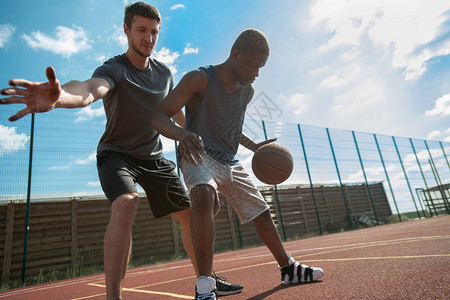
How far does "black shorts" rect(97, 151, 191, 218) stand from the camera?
1.79 meters

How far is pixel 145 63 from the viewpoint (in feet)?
7.18

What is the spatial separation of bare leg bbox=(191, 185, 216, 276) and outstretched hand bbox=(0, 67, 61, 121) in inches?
34.8

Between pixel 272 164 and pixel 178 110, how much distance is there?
0.97 metres

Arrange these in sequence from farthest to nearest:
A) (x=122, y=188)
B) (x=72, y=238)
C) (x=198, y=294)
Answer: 1. (x=72, y=238)
2. (x=122, y=188)
3. (x=198, y=294)

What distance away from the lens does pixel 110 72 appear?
1.90 meters

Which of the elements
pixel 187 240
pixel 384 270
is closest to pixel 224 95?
pixel 187 240

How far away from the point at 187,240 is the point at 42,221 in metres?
6.47

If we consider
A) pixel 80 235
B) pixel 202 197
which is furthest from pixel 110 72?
pixel 80 235

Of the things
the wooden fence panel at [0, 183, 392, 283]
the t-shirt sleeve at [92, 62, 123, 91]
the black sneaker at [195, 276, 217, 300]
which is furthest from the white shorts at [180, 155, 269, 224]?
the wooden fence panel at [0, 183, 392, 283]

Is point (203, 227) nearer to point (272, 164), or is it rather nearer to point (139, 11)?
point (272, 164)

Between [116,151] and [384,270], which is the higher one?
[116,151]

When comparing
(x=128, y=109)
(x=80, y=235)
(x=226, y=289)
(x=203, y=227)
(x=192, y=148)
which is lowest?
(x=226, y=289)

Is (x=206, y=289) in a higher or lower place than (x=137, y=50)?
lower

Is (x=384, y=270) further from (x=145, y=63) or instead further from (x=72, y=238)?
(x=72, y=238)
